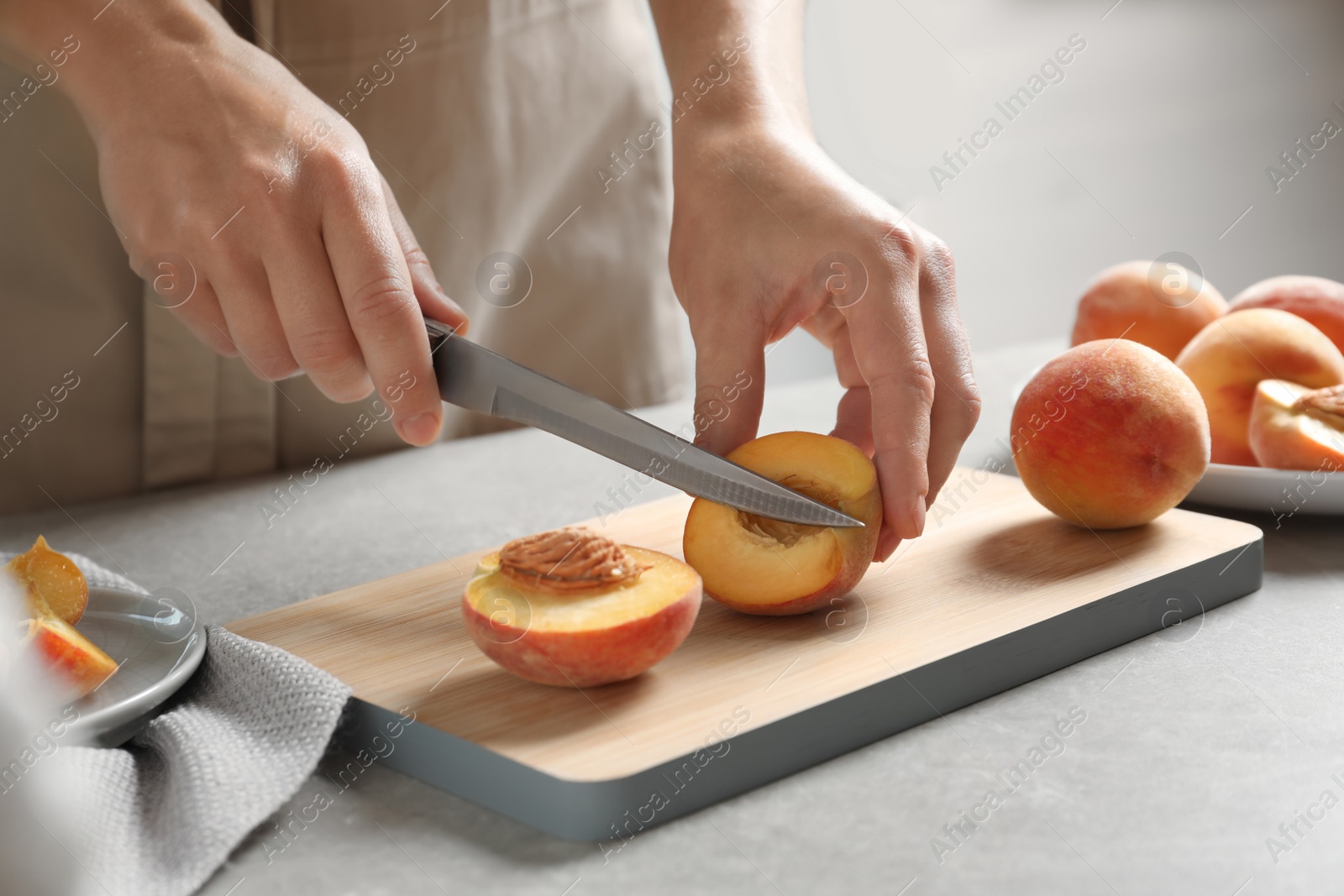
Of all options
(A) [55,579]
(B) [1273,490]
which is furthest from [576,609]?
(B) [1273,490]

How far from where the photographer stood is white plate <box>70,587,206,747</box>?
30.4 inches

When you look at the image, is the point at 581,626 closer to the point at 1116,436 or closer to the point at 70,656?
the point at 70,656

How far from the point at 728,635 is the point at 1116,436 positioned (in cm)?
44

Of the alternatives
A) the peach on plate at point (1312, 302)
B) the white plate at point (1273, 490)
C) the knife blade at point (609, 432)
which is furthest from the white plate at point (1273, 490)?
the knife blade at point (609, 432)

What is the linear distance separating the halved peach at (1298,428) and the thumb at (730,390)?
562 millimetres

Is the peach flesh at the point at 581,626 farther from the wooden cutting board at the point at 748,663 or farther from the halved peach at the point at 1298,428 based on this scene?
the halved peach at the point at 1298,428

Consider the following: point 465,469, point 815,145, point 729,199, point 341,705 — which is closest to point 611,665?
point 341,705

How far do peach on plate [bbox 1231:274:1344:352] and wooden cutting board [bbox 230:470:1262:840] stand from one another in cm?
39

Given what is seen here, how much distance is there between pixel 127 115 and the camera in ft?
3.28

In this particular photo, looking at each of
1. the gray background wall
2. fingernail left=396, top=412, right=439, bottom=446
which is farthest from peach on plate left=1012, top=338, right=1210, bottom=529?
the gray background wall

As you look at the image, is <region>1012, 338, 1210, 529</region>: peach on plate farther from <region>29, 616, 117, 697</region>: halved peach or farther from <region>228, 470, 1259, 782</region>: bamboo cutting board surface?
<region>29, 616, 117, 697</region>: halved peach

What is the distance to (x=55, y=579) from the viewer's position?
2.91 ft

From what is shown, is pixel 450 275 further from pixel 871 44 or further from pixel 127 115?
pixel 871 44

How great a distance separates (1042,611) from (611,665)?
0.37 m
